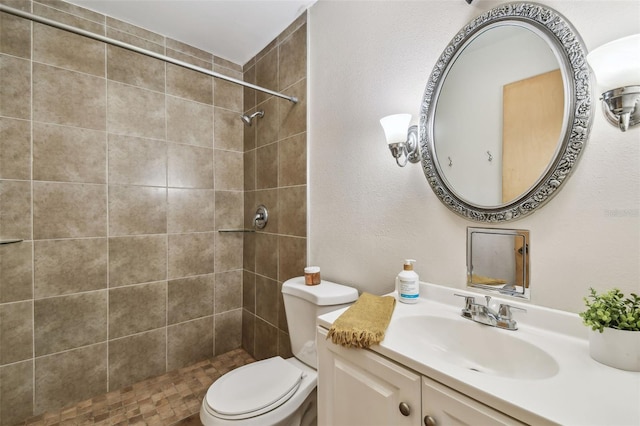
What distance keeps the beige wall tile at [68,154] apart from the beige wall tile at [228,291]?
3.45 feet

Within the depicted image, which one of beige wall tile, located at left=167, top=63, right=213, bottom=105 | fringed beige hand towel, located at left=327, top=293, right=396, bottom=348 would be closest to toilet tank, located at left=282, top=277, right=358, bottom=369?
fringed beige hand towel, located at left=327, top=293, right=396, bottom=348

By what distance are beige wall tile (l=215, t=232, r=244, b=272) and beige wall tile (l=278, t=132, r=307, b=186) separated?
695mm

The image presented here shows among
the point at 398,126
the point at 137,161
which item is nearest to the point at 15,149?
the point at 137,161

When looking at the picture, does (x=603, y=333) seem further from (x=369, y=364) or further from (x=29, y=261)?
(x=29, y=261)

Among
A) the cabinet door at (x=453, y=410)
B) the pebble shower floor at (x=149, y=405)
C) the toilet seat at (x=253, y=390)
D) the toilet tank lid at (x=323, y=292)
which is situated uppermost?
the toilet tank lid at (x=323, y=292)

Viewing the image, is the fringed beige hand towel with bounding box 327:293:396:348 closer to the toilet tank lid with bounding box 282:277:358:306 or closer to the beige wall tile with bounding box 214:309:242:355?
the toilet tank lid with bounding box 282:277:358:306

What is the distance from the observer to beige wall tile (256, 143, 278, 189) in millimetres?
2012

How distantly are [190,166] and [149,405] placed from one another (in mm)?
1540

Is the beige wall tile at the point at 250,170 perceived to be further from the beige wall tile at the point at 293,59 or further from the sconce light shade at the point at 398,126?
the sconce light shade at the point at 398,126

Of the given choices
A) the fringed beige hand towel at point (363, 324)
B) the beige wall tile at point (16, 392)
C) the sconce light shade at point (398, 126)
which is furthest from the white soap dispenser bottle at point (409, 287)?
the beige wall tile at point (16, 392)

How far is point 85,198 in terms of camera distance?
68.9 inches

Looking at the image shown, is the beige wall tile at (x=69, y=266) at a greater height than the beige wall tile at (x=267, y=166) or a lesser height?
lesser

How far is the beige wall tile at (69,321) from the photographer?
164 cm

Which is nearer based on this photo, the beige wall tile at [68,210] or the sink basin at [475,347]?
the sink basin at [475,347]
